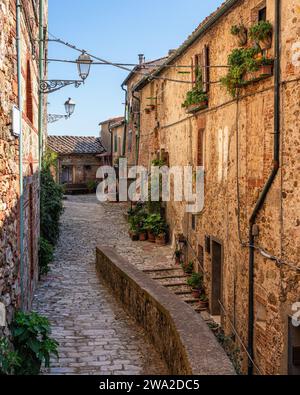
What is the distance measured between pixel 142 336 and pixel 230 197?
3.59 m

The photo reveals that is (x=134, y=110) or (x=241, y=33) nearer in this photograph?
(x=241, y=33)

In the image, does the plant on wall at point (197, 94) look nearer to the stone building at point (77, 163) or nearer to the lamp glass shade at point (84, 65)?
the lamp glass shade at point (84, 65)

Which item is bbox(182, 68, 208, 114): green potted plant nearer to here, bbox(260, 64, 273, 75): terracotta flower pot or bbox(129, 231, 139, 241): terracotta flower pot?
bbox(260, 64, 273, 75): terracotta flower pot

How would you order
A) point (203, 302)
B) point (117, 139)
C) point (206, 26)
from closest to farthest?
point (206, 26) → point (203, 302) → point (117, 139)

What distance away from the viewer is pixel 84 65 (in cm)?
1034

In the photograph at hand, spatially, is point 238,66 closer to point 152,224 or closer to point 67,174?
point 152,224

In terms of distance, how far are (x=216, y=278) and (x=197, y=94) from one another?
451 centimetres

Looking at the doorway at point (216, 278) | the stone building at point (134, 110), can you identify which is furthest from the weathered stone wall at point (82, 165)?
the doorway at point (216, 278)

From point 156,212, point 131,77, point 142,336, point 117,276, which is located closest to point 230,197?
point 117,276

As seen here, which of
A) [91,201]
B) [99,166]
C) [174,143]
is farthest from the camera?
[99,166]

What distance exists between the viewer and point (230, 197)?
33.0 ft

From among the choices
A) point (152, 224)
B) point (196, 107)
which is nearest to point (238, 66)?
point (196, 107)

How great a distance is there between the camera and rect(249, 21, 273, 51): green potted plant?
26.2 feet

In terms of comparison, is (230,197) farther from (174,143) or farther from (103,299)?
(174,143)
